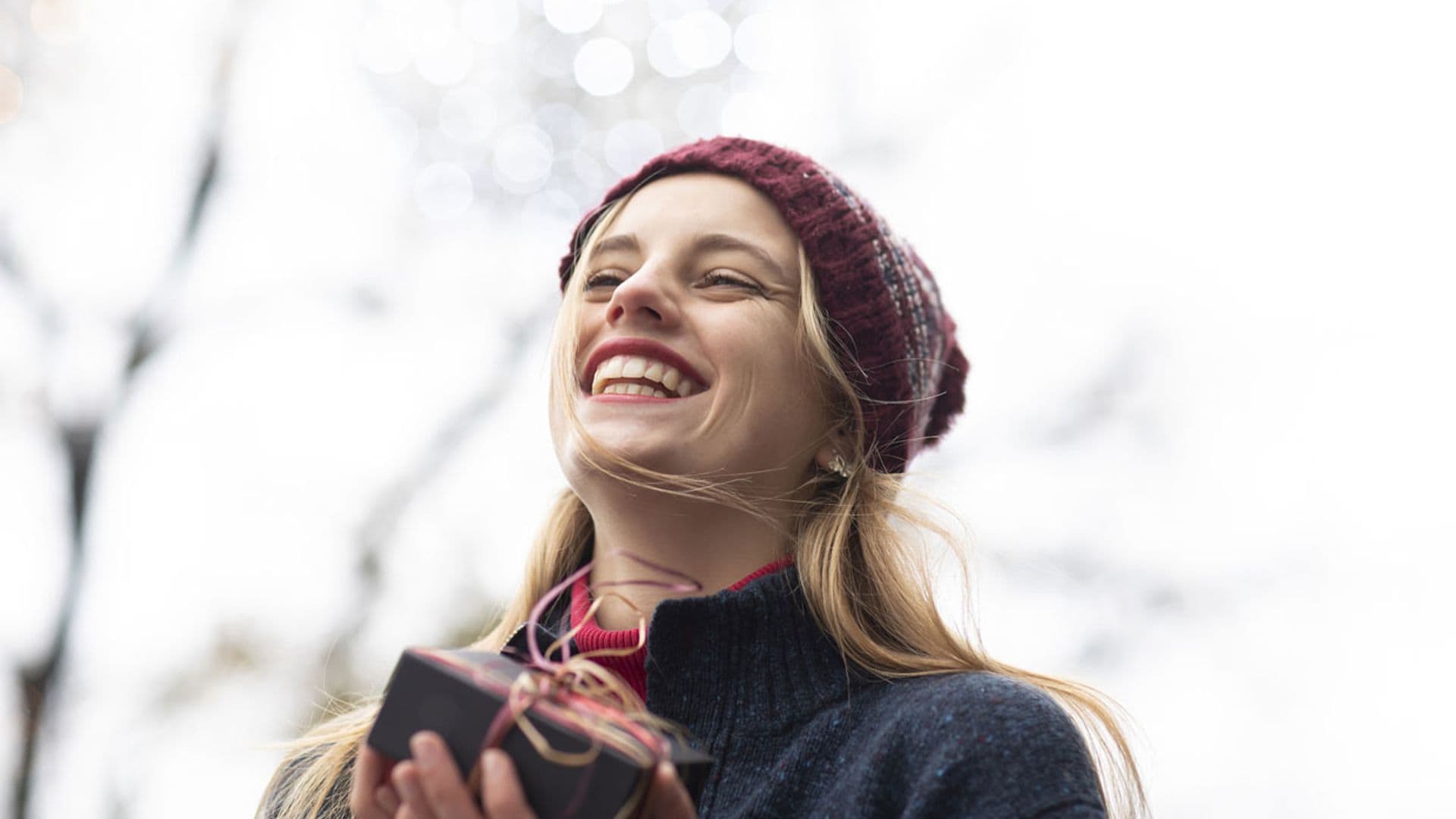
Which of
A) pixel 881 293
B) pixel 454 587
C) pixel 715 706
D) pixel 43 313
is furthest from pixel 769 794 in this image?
pixel 43 313

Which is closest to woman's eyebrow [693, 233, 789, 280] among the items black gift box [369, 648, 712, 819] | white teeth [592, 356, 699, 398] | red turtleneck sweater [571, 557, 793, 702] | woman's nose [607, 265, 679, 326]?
woman's nose [607, 265, 679, 326]

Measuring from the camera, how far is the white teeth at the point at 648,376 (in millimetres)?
1479

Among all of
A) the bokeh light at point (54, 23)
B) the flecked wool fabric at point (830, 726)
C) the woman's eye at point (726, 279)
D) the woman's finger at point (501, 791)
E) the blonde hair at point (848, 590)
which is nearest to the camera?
the woman's finger at point (501, 791)

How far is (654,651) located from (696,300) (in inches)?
19.8

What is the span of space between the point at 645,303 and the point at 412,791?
0.83 m

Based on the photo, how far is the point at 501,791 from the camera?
2.48 feet

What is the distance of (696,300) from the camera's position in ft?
5.04

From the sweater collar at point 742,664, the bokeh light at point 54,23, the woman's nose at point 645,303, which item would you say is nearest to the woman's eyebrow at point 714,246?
the woman's nose at point 645,303

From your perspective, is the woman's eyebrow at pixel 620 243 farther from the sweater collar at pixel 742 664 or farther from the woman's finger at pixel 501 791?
the woman's finger at pixel 501 791

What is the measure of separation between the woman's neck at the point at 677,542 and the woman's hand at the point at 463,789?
68 cm

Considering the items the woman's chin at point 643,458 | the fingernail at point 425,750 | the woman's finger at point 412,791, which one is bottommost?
the woman's finger at point 412,791

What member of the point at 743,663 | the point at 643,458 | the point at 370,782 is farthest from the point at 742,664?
the point at 370,782

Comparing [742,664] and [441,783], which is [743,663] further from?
[441,783]

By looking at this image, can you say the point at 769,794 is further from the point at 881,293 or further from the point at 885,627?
the point at 881,293
